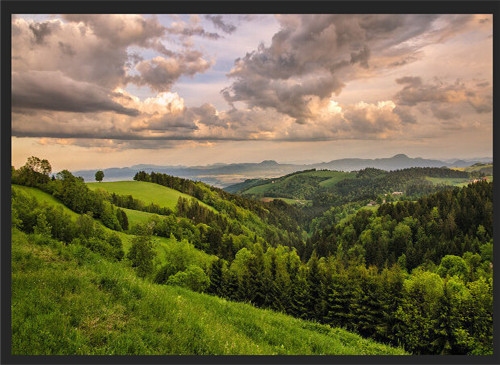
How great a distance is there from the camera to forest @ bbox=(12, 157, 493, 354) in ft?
75.4

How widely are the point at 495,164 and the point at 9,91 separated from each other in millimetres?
17037

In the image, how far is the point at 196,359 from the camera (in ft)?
21.6

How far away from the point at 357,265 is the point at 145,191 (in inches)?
4471

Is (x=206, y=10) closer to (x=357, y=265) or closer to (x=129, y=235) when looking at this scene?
(x=357, y=265)

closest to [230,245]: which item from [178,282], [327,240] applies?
[327,240]

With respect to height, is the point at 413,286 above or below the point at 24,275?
below

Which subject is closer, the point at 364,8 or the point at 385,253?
the point at 364,8

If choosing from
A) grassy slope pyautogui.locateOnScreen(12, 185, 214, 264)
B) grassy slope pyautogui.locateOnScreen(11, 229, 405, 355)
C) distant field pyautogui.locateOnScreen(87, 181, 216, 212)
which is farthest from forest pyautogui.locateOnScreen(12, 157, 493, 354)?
distant field pyautogui.locateOnScreen(87, 181, 216, 212)

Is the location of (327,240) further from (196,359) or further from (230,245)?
(196,359)

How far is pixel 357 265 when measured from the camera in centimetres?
4781

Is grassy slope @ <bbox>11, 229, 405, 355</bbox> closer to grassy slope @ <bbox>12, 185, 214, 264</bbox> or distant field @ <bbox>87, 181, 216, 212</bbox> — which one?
grassy slope @ <bbox>12, 185, 214, 264</bbox>

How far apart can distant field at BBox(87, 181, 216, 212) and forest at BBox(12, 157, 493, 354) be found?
20806 millimetres

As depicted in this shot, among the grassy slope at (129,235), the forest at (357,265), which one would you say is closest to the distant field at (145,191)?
the forest at (357,265)

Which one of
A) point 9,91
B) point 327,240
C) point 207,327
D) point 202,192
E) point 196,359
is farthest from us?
point 202,192
